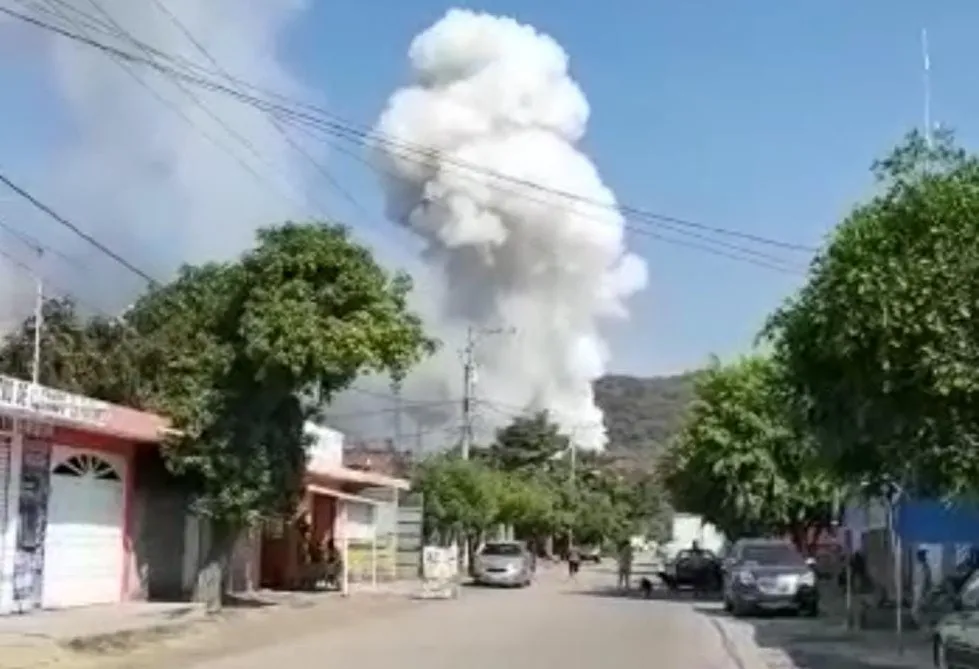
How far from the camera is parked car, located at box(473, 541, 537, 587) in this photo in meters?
56.9

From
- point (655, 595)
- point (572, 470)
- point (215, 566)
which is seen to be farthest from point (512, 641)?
point (572, 470)

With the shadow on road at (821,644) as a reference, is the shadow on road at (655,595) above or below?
below

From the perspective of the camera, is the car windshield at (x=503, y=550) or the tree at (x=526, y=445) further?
the tree at (x=526, y=445)

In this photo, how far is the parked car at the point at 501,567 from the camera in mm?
56906

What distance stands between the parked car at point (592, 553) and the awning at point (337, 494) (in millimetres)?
61852

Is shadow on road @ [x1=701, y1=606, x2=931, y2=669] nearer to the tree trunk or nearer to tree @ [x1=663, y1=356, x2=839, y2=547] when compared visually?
the tree trunk

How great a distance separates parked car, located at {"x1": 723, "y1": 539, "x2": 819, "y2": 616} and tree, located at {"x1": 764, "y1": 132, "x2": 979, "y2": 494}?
14.9 m

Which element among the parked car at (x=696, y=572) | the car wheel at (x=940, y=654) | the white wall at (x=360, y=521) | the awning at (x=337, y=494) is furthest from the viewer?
the parked car at (x=696, y=572)

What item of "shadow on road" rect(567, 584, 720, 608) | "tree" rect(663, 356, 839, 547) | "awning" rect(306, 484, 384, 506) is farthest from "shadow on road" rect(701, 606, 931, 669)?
"awning" rect(306, 484, 384, 506)

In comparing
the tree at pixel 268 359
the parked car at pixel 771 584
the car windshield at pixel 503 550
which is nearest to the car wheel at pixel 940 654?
the tree at pixel 268 359

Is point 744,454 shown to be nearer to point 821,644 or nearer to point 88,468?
point 821,644

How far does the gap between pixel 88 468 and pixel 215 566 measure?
3.65 metres

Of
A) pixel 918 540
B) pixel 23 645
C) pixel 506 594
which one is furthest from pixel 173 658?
pixel 506 594

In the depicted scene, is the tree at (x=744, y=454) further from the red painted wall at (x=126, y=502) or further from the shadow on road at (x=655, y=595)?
the red painted wall at (x=126, y=502)
